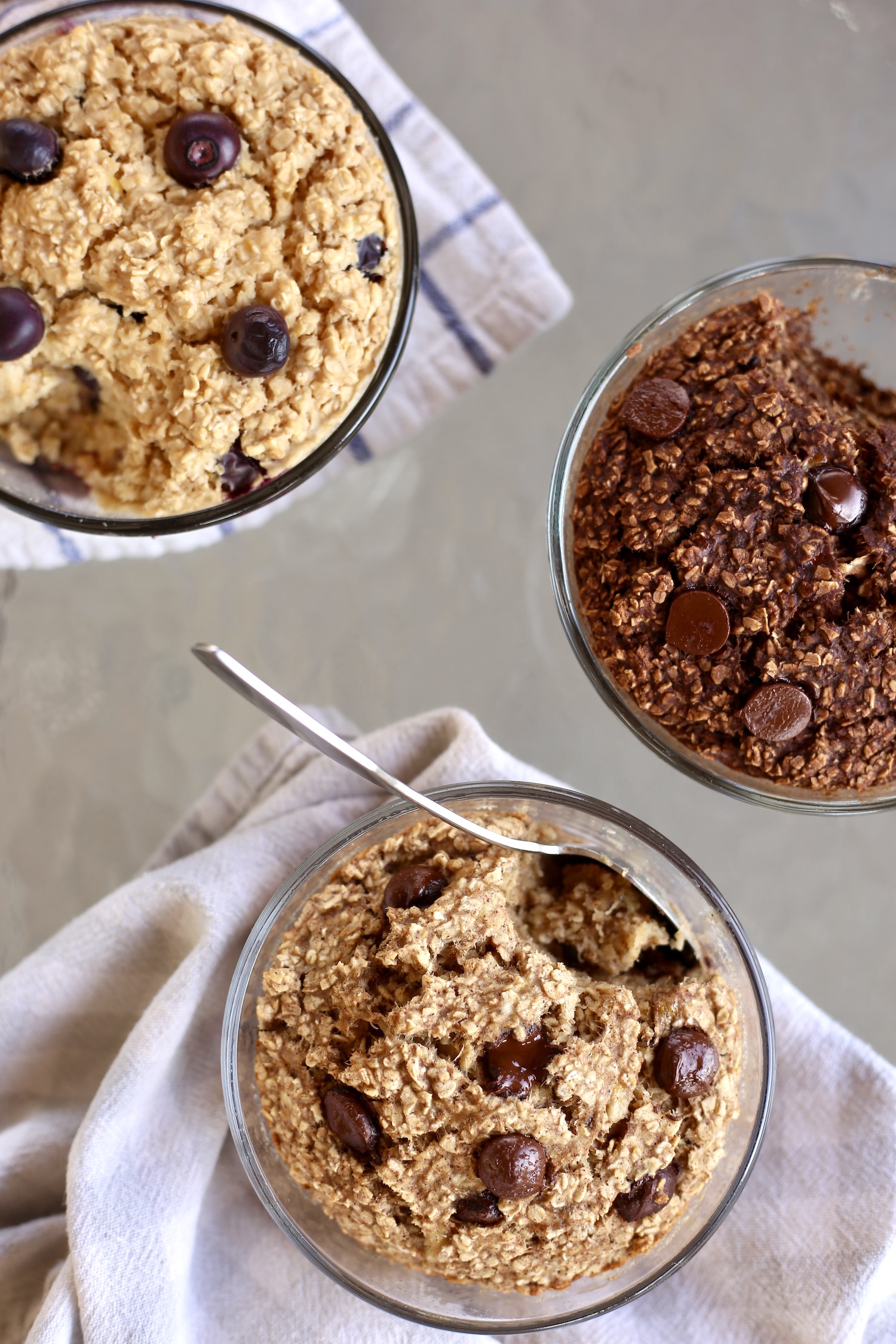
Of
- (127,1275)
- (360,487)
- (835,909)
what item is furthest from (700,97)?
(127,1275)

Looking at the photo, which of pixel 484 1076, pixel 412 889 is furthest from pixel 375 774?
pixel 484 1076

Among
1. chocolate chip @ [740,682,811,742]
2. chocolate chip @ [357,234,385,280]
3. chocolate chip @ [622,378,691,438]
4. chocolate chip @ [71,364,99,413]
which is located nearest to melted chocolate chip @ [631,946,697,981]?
chocolate chip @ [740,682,811,742]

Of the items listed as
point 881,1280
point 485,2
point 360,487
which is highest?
point 485,2

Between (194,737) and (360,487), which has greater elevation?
(360,487)

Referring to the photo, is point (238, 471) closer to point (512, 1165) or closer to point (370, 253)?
point (370, 253)

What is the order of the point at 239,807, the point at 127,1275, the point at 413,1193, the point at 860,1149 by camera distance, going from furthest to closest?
1. the point at 239,807
2. the point at 860,1149
3. the point at 127,1275
4. the point at 413,1193

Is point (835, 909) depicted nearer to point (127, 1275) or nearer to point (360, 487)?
point (360, 487)

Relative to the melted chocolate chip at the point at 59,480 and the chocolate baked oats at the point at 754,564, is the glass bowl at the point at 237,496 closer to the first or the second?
the melted chocolate chip at the point at 59,480
